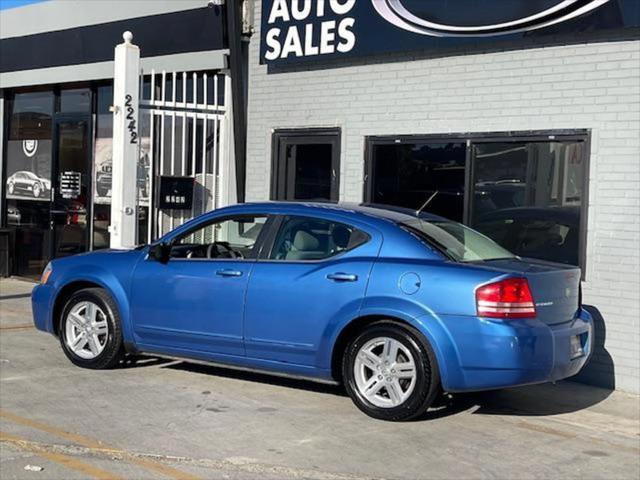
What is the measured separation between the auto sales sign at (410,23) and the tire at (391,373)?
380cm

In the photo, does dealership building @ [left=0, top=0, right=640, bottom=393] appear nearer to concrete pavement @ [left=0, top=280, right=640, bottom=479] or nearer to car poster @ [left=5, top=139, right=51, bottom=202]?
car poster @ [left=5, top=139, right=51, bottom=202]

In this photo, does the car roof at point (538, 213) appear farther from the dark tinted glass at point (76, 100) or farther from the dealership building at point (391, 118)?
the dark tinted glass at point (76, 100)

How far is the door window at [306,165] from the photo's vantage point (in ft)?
33.5

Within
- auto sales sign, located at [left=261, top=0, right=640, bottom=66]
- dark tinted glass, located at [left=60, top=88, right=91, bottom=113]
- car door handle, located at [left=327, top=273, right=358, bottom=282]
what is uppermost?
auto sales sign, located at [left=261, top=0, right=640, bottom=66]

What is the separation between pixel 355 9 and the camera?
380 inches

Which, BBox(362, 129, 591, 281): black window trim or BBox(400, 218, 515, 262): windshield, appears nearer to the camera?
BBox(400, 218, 515, 262): windshield

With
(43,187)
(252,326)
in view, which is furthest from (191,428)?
(43,187)

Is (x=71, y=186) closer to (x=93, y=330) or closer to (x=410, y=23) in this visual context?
(x=93, y=330)

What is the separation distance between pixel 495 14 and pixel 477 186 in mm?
Answer: 1774

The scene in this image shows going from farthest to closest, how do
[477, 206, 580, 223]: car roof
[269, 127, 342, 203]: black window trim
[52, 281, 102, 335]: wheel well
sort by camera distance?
[269, 127, 342, 203]: black window trim
[477, 206, 580, 223]: car roof
[52, 281, 102, 335]: wheel well

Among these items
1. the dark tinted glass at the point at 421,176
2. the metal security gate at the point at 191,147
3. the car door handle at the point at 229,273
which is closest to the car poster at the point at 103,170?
the metal security gate at the point at 191,147

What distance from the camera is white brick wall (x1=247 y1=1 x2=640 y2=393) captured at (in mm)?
7895

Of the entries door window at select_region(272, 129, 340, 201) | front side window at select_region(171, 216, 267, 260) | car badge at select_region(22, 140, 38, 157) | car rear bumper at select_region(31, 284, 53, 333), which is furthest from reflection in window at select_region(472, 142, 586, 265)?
car badge at select_region(22, 140, 38, 157)

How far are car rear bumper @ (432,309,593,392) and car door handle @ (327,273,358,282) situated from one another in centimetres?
76
